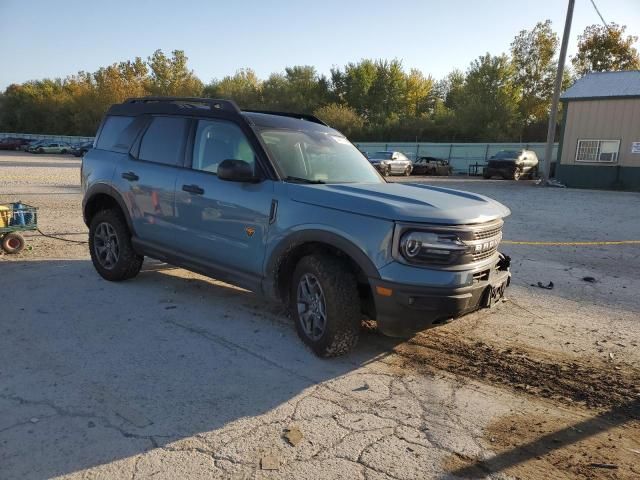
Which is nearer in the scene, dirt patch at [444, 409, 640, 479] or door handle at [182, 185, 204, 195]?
dirt patch at [444, 409, 640, 479]

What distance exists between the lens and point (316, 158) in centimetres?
469

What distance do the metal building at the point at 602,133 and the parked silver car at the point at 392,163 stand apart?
9.71m

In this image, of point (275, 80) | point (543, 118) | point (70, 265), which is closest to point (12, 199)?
point (70, 265)

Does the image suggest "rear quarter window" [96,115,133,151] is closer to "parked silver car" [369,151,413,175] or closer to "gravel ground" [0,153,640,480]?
"gravel ground" [0,153,640,480]

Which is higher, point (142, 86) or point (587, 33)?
point (587, 33)

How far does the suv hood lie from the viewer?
3463 millimetres

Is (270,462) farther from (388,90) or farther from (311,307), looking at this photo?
(388,90)

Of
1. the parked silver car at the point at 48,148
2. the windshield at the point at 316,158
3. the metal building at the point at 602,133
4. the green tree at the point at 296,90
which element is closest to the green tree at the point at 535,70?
the green tree at the point at 296,90

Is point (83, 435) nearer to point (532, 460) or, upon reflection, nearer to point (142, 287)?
point (532, 460)

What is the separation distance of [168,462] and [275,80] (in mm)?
68649

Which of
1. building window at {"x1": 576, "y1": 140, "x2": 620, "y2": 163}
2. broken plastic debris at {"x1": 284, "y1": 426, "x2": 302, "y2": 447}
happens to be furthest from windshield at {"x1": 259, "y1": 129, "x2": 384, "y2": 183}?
building window at {"x1": 576, "y1": 140, "x2": 620, "y2": 163}

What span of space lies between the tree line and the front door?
45442mm

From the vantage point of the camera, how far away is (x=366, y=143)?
48.3 m

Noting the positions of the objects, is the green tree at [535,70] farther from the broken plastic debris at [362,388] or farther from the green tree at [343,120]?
the broken plastic debris at [362,388]
